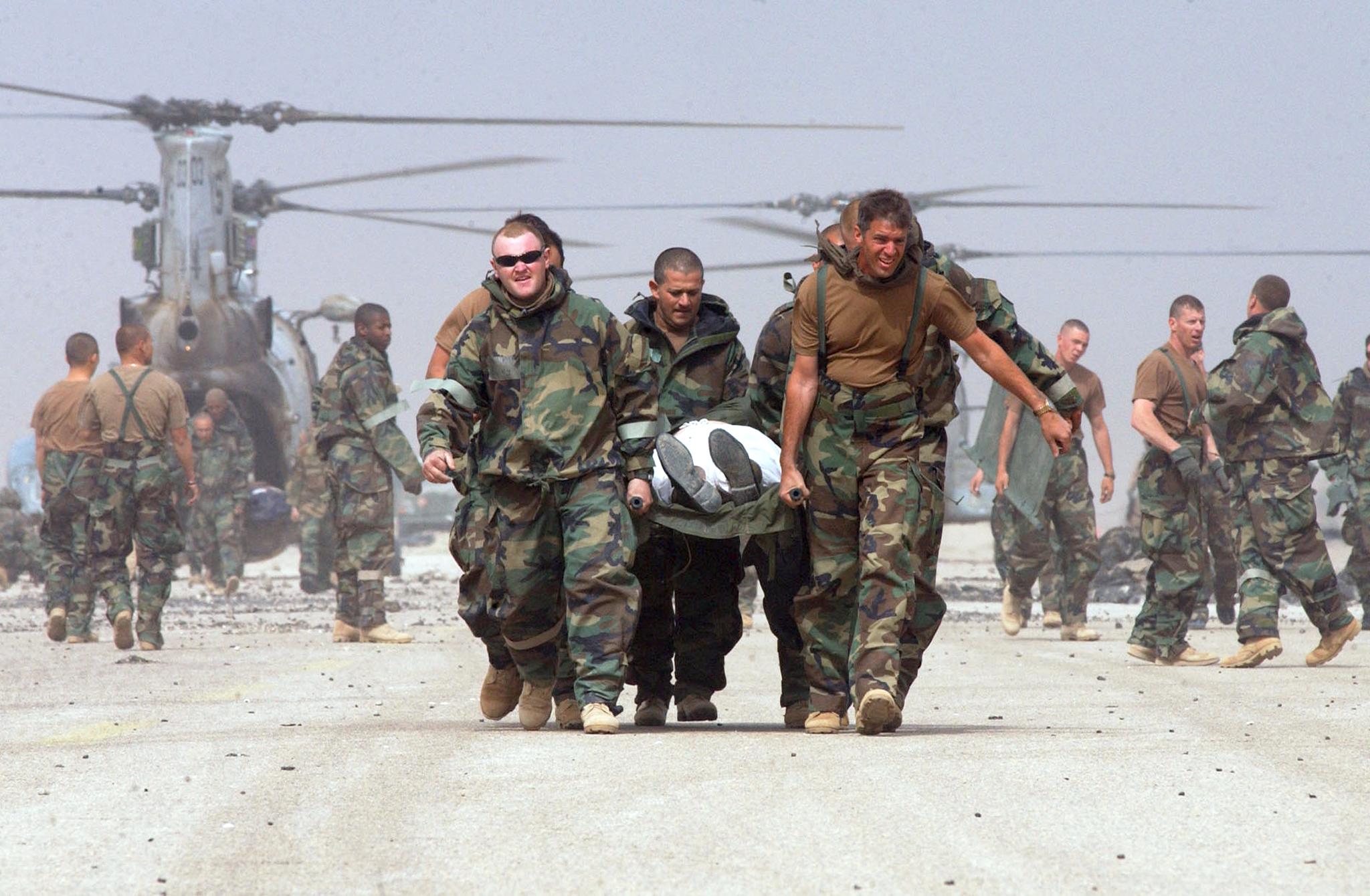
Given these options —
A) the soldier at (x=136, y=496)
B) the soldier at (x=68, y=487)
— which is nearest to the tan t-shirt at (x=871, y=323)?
the soldier at (x=136, y=496)

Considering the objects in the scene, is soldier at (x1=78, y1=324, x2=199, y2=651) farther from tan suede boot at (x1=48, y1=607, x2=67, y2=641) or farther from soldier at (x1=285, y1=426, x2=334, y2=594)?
soldier at (x1=285, y1=426, x2=334, y2=594)

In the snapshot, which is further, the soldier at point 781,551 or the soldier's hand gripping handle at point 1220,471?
the soldier's hand gripping handle at point 1220,471

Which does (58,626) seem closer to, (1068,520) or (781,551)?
(1068,520)

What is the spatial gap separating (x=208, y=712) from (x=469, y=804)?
10.5 feet

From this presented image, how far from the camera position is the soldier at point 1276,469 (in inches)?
386

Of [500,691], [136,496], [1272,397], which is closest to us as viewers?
[500,691]

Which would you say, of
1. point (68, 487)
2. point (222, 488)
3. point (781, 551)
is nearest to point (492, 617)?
point (781, 551)

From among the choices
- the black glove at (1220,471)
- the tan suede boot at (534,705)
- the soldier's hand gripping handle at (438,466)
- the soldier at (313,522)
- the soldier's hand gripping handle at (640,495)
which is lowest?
the soldier at (313,522)

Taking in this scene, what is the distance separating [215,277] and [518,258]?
1949 centimetres

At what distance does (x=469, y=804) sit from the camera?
4844 millimetres

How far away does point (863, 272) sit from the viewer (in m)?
6.43

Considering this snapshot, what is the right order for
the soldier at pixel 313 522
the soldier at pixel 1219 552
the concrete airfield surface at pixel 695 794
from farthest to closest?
the soldier at pixel 313 522 → the soldier at pixel 1219 552 → the concrete airfield surface at pixel 695 794

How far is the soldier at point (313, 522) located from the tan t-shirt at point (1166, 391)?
1072 cm

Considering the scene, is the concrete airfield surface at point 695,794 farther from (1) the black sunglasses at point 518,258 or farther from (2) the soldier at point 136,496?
(2) the soldier at point 136,496
